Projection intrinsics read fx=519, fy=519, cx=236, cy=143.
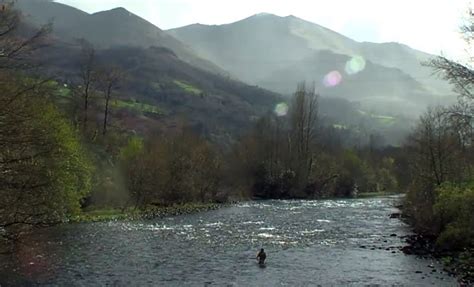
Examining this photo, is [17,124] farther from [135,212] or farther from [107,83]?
[107,83]

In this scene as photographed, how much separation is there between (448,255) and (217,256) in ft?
49.8

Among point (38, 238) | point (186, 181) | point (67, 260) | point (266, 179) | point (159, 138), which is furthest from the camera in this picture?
point (266, 179)

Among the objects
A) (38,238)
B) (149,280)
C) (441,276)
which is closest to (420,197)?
(441,276)

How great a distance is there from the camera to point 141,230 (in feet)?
151

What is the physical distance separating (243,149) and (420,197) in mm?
62325

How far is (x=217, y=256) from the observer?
33875 millimetres

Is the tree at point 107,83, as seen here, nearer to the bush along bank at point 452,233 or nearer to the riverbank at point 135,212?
the riverbank at point 135,212

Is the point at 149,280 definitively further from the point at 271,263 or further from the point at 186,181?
the point at 186,181

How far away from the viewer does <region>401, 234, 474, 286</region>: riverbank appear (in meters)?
28.0

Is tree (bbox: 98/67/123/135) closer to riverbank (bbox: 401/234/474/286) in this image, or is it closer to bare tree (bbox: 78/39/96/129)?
bare tree (bbox: 78/39/96/129)

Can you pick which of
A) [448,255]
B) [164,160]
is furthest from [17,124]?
[164,160]

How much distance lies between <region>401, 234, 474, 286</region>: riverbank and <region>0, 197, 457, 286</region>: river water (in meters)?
0.75

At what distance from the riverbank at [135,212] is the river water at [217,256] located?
10.7ft

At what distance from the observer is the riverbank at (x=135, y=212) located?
52.3 meters
